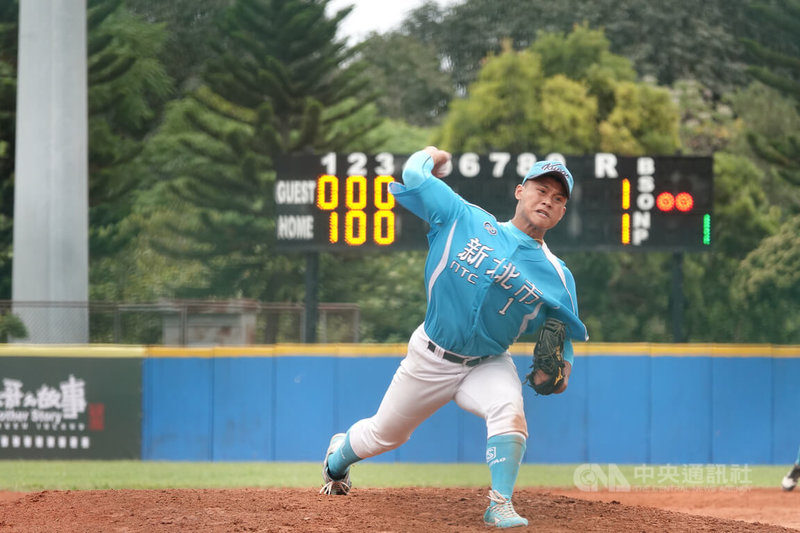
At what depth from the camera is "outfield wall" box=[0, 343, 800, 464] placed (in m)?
10.2

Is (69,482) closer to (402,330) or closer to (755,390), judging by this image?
(755,390)

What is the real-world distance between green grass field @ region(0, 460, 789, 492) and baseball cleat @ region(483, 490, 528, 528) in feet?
14.4

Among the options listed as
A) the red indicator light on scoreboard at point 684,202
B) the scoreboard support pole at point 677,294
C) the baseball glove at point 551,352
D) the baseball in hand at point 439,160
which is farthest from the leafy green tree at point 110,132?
the baseball glove at point 551,352

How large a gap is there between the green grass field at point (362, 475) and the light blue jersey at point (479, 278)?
4.37 meters

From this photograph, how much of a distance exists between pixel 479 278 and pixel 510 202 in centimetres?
739

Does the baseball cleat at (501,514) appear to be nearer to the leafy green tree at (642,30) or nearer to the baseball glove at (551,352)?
the baseball glove at (551,352)

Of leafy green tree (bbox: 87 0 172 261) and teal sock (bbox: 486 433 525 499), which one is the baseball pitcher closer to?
teal sock (bbox: 486 433 525 499)

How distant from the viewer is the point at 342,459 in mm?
5305

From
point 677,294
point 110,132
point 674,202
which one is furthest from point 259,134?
point 674,202

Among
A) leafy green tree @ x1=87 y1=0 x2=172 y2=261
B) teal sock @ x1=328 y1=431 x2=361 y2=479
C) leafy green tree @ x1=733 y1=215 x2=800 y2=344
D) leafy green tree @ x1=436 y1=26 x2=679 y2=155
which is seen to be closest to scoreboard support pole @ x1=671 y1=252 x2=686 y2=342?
teal sock @ x1=328 y1=431 x2=361 y2=479

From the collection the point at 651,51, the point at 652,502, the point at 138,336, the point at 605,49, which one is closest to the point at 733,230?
the point at 605,49

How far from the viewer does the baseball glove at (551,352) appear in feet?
15.8

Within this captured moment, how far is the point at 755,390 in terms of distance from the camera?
1041 cm

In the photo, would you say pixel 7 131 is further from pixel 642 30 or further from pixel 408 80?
pixel 642 30
